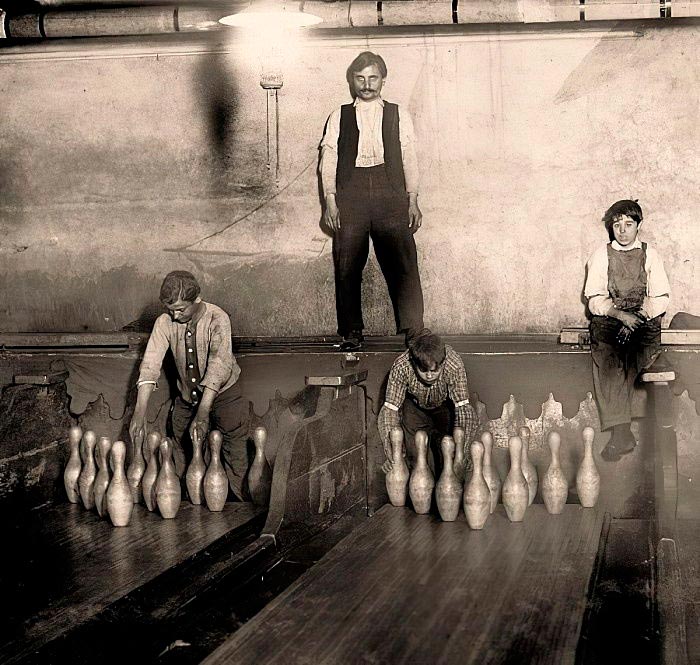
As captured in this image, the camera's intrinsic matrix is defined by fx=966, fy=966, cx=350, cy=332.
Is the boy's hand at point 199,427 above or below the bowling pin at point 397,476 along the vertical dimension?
above

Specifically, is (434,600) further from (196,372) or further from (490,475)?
(196,372)

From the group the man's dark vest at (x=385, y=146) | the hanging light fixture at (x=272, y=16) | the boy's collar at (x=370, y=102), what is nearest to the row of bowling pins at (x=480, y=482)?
the man's dark vest at (x=385, y=146)

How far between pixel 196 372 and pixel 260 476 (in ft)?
2.86

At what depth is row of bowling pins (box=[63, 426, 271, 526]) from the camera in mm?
3768

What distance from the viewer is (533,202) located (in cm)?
613

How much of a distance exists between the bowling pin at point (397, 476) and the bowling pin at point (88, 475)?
4.06ft

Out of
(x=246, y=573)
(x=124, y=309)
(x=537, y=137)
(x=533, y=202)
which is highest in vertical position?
(x=537, y=137)

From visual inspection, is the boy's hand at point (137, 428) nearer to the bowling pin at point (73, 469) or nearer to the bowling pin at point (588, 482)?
the bowling pin at point (73, 469)

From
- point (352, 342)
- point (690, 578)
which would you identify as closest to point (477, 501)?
point (690, 578)

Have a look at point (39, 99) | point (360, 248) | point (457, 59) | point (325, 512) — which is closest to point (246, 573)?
point (325, 512)

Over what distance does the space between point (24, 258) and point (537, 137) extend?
355cm

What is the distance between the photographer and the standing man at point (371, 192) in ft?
19.6

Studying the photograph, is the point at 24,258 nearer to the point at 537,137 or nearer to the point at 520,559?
the point at 537,137

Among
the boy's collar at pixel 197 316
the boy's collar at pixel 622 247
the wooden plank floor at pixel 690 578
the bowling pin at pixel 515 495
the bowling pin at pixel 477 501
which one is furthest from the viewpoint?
the boy's collar at pixel 622 247
